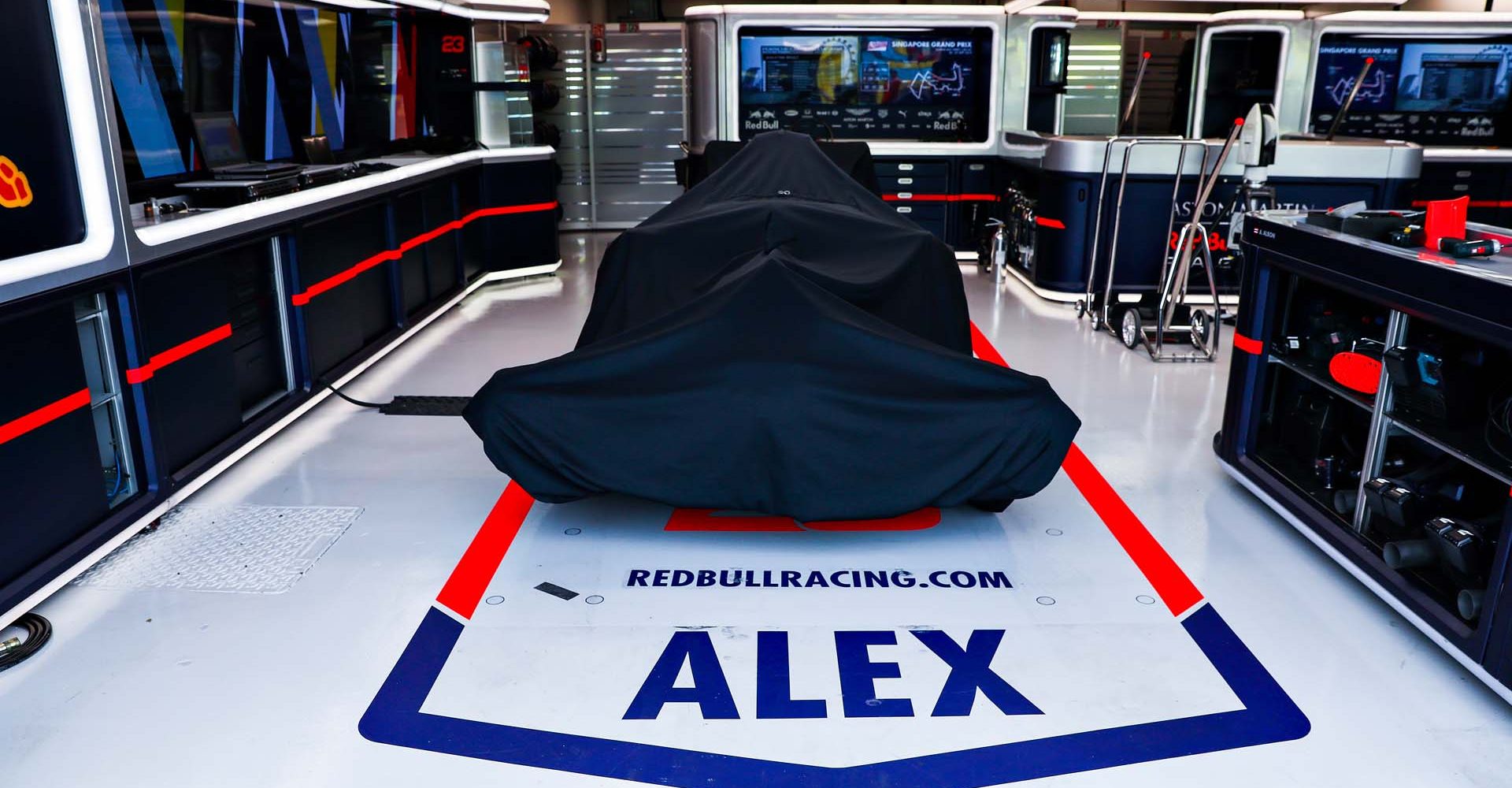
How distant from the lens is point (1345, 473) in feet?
11.2

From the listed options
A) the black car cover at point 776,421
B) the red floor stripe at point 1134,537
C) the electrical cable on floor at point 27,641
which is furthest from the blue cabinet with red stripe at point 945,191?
the electrical cable on floor at point 27,641

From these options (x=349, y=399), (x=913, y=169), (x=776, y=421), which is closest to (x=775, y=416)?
(x=776, y=421)

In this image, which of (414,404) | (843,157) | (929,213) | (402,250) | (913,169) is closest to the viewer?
(414,404)

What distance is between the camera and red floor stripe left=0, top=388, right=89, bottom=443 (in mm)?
2674

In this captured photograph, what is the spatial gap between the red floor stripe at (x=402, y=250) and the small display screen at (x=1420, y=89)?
6.75m

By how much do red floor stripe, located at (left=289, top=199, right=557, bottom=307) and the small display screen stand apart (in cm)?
675

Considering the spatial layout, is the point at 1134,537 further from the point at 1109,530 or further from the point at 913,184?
the point at 913,184

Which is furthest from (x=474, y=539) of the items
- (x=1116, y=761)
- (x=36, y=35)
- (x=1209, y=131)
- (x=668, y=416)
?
(x=1209, y=131)

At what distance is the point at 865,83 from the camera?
31.2 feet

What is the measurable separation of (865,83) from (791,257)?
627 centimetres

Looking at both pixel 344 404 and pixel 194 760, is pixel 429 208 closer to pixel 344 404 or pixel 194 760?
pixel 344 404

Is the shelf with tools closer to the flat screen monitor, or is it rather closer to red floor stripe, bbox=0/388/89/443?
red floor stripe, bbox=0/388/89/443

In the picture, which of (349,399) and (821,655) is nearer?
(821,655)

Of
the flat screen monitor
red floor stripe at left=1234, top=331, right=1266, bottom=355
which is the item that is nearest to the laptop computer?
the flat screen monitor
